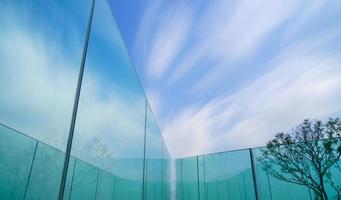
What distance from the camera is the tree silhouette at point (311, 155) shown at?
16.5ft

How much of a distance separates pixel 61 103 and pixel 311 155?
5846mm

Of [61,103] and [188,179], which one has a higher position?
[61,103]

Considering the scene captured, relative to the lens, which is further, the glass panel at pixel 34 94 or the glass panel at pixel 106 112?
the glass panel at pixel 106 112

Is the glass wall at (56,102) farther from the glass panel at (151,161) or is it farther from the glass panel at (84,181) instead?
the glass panel at (151,161)

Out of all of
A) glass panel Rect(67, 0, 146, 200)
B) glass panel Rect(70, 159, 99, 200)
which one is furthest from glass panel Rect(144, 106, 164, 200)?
glass panel Rect(70, 159, 99, 200)

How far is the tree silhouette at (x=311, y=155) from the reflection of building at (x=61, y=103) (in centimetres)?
467

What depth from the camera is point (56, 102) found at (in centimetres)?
112

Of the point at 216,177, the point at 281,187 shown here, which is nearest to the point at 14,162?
the point at 281,187

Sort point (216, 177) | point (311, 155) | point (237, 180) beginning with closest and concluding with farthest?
point (311, 155) < point (237, 180) < point (216, 177)

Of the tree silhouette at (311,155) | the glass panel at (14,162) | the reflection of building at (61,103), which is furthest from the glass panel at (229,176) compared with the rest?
the glass panel at (14,162)

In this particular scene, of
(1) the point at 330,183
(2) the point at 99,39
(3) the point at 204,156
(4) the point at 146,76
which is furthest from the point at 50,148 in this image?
(3) the point at 204,156

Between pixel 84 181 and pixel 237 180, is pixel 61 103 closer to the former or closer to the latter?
pixel 84 181

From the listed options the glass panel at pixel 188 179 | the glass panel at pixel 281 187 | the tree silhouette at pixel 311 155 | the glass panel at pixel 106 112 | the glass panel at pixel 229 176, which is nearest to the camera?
the glass panel at pixel 106 112

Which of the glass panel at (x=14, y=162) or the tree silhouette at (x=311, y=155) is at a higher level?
the tree silhouette at (x=311, y=155)
